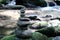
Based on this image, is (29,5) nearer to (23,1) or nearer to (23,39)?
(23,1)

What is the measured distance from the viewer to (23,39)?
4180 millimetres

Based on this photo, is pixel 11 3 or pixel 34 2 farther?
pixel 11 3

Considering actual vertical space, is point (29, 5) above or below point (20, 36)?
below

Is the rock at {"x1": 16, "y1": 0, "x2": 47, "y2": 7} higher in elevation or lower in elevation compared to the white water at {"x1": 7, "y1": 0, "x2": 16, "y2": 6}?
higher

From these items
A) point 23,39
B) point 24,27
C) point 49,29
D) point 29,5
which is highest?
point 24,27

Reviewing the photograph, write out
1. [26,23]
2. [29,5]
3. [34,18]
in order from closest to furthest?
[26,23] → [34,18] → [29,5]

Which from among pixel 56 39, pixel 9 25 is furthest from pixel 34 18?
pixel 56 39

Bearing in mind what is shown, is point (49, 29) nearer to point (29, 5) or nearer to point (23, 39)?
point (23, 39)

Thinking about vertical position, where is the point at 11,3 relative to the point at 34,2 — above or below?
below

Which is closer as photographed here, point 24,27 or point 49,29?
point 24,27

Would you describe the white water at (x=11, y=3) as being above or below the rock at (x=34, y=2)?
below

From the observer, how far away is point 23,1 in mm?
16094

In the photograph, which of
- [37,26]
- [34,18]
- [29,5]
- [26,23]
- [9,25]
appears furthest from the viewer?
[29,5]

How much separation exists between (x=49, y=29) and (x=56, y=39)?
1.52 feet
